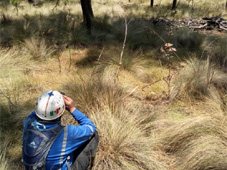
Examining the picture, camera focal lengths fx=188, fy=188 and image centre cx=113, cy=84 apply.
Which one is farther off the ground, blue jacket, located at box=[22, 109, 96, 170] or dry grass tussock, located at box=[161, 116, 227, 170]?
blue jacket, located at box=[22, 109, 96, 170]

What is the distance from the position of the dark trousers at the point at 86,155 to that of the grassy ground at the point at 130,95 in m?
0.11

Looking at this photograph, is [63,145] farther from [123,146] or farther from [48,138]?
[123,146]

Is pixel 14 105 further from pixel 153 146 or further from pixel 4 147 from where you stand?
pixel 153 146

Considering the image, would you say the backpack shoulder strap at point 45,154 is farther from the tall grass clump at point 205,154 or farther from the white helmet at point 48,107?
the tall grass clump at point 205,154

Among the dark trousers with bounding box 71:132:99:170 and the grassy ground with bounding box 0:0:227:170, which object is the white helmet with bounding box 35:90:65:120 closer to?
the dark trousers with bounding box 71:132:99:170

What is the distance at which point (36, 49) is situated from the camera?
15.3 ft

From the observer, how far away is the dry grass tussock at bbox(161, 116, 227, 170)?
1.97 meters

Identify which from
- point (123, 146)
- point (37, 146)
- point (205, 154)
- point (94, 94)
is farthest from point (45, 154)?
point (205, 154)

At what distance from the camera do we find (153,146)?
91.7 inches

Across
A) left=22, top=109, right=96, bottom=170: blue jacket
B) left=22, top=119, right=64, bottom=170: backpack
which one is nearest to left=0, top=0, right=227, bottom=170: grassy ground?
left=22, top=109, right=96, bottom=170: blue jacket

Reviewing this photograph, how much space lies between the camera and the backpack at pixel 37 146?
1.56 m

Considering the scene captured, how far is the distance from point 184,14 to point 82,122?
37.6 ft

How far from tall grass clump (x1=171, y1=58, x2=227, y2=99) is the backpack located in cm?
236

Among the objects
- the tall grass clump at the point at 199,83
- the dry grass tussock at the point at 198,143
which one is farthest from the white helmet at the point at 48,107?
the tall grass clump at the point at 199,83
